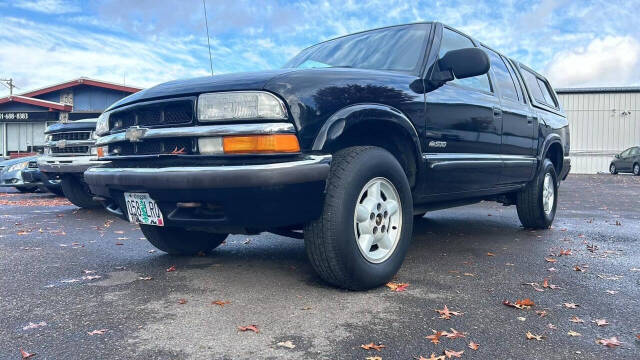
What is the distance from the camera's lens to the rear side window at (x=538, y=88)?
5559 mm

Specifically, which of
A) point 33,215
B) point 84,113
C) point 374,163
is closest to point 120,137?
point 374,163

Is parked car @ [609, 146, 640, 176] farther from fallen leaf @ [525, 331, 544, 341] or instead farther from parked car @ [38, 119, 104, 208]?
fallen leaf @ [525, 331, 544, 341]

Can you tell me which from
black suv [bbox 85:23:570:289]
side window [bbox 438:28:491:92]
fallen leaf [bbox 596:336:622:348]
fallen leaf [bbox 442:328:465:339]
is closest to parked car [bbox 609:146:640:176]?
side window [bbox 438:28:491:92]

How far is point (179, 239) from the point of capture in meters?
3.78

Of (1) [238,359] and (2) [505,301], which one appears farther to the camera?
(2) [505,301]

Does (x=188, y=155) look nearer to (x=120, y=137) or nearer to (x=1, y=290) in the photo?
(x=120, y=137)

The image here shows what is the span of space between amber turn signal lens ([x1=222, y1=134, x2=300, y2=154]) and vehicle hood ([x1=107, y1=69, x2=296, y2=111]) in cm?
28

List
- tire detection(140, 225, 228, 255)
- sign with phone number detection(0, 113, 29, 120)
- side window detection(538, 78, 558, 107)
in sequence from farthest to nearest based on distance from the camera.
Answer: sign with phone number detection(0, 113, 29, 120)
side window detection(538, 78, 558, 107)
tire detection(140, 225, 228, 255)

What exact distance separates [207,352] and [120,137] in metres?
1.62

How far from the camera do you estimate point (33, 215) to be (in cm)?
714

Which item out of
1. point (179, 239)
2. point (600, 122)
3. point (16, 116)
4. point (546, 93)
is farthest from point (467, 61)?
point (600, 122)

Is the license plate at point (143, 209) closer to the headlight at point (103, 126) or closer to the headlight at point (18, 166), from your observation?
the headlight at point (103, 126)

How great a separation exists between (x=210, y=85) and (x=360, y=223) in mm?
1170

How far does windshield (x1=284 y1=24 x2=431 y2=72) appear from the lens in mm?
3590
